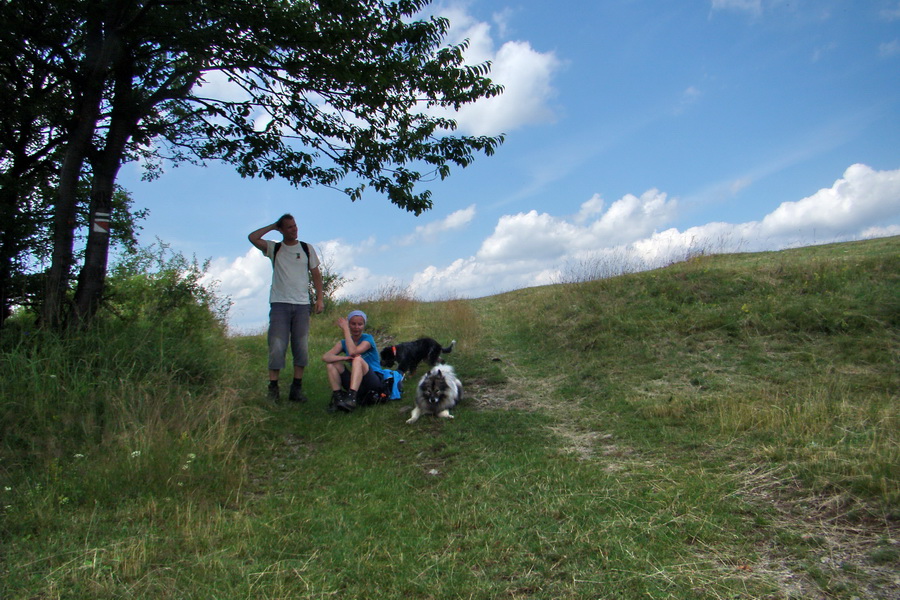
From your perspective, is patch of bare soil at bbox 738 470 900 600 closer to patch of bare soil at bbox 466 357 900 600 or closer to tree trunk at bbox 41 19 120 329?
patch of bare soil at bbox 466 357 900 600

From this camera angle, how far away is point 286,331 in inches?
251

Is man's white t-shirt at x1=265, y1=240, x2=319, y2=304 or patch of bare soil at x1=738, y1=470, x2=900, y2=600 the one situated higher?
man's white t-shirt at x1=265, y1=240, x2=319, y2=304

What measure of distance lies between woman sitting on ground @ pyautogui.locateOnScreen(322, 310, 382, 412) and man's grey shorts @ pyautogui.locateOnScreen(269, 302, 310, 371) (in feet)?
1.18

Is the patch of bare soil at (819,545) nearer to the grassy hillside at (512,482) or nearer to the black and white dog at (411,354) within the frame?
the grassy hillside at (512,482)

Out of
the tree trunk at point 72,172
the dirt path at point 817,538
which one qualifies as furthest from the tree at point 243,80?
the dirt path at point 817,538

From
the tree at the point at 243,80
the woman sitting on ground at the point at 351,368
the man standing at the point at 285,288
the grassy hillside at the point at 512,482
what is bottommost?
the grassy hillside at the point at 512,482

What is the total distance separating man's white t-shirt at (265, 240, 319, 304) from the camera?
20.7ft

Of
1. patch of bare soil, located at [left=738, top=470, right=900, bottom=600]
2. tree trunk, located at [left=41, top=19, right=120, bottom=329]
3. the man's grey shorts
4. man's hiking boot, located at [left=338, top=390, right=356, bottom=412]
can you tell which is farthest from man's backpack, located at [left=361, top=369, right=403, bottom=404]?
patch of bare soil, located at [left=738, top=470, right=900, bottom=600]

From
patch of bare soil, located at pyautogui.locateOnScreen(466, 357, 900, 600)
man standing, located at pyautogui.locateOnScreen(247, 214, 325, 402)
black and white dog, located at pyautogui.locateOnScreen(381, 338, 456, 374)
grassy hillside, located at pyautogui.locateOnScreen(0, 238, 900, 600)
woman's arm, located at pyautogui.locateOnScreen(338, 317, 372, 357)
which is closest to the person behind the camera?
patch of bare soil, located at pyautogui.locateOnScreen(466, 357, 900, 600)

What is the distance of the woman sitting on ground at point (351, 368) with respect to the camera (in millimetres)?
6254

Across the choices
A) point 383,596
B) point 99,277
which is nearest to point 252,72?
point 99,277

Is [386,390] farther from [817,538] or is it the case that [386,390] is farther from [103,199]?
[817,538]

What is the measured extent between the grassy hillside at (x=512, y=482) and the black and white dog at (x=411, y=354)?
5.55 feet

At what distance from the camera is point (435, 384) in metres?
5.92
